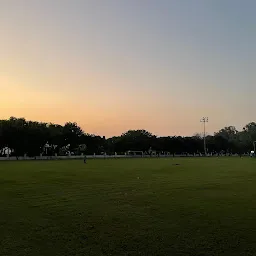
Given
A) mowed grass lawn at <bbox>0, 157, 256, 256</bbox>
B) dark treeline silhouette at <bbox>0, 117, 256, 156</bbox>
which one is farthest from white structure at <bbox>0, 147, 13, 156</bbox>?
mowed grass lawn at <bbox>0, 157, 256, 256</bbox>

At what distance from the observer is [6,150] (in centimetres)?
8725

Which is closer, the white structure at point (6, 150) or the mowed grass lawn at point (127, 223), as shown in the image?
the mowed grass lawn at point (127, 223)

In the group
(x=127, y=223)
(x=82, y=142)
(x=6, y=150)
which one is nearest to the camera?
(x=127, y=223)

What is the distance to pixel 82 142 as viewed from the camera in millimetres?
105875

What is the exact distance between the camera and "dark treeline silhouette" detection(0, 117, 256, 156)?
8481 centimetres

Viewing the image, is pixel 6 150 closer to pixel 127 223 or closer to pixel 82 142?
pixel 82 142

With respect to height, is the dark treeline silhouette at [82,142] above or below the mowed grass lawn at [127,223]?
above

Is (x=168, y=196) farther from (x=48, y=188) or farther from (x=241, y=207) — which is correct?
(x=48, y=188)

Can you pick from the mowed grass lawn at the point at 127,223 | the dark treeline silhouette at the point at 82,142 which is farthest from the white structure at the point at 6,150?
the mowed grass lawn at the point at 127,223

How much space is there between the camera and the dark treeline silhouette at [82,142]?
278 feet

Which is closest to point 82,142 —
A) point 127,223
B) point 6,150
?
point 6,150

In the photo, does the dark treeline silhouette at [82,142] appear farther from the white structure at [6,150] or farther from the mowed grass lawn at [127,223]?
the mowed grass lawn at [127,223]

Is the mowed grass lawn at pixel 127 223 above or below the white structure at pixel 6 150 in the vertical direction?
below

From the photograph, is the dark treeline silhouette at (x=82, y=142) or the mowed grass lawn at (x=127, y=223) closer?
the mowed grass lawn at (x=127, y=223)
